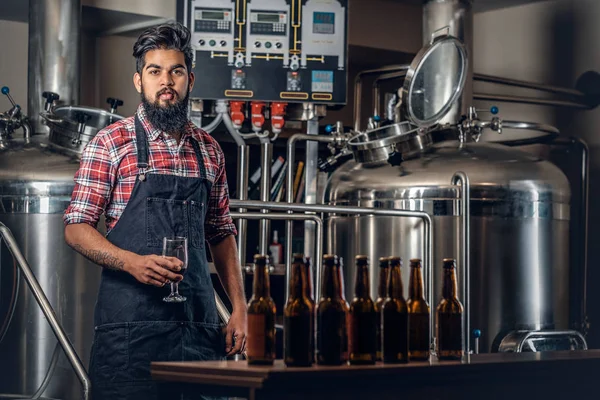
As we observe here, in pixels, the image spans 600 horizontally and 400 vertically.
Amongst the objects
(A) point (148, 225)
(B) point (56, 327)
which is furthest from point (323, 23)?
(A) point (148, 225)

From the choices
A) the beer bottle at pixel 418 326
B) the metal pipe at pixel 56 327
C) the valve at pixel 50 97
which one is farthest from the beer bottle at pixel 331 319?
the valve at pixel 50 97

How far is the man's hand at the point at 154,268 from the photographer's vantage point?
255 cm

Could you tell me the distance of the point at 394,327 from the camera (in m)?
2.27

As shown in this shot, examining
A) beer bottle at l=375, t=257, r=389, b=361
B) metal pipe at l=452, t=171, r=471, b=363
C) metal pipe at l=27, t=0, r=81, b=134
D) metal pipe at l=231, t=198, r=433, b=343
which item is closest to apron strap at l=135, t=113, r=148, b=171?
beer bottle at l=375, t=257, r=389, b=361

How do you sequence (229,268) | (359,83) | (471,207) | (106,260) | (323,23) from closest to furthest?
1. (106,260)
2. (229,268)
3. (471,207)
4. (323,23)
5. (359,83)

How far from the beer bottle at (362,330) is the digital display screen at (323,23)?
3.96m

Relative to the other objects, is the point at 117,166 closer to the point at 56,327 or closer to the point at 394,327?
the point at 56,327

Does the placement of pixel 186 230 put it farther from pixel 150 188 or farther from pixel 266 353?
pixel 266 353

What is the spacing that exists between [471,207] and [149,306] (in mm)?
2795

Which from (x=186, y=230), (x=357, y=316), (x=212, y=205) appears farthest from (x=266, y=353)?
(x=212, y=205)

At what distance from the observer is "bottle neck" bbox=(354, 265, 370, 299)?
88.7 inches

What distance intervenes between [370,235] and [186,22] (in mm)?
1713

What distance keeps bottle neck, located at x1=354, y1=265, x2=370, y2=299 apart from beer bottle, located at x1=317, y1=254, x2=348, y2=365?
4cm

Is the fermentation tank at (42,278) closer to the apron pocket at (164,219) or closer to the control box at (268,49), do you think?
the control box at (268,49)
